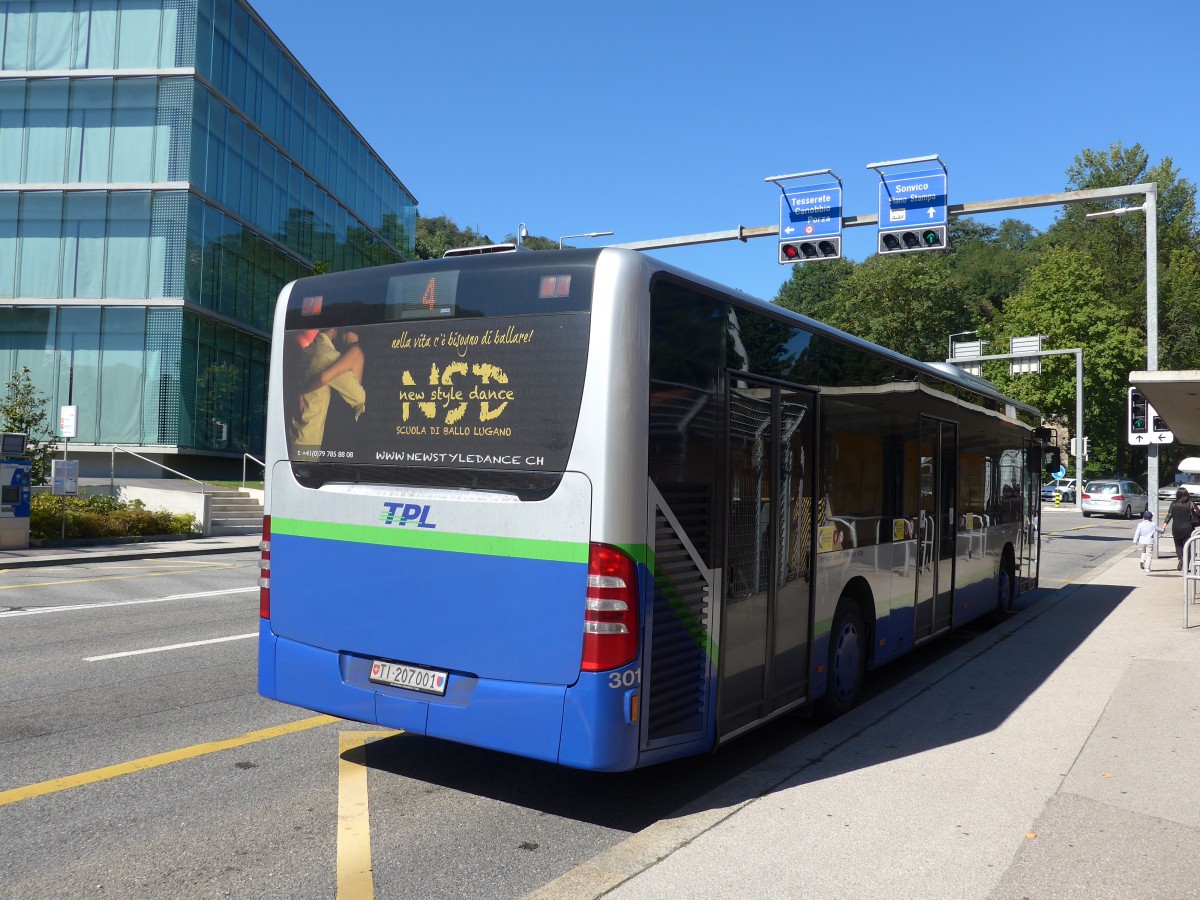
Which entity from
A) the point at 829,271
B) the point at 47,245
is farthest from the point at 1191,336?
the point at 47,245

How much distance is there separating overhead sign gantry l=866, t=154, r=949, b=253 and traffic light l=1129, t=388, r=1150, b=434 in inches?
282

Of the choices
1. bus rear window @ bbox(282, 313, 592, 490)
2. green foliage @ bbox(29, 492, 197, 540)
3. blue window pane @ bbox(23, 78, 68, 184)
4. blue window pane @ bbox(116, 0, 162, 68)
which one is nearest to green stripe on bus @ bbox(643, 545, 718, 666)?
bus rear window @ bbox(282, 313, 592, 490)

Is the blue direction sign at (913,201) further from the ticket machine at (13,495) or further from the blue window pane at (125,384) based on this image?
the blue window pane at (125,384)

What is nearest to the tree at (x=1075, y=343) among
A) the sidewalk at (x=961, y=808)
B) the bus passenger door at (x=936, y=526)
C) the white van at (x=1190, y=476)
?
the white van at (x=1190, y=476)

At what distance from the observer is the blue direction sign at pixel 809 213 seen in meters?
17.2

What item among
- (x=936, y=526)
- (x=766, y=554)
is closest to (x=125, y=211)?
(x=936, y=526)

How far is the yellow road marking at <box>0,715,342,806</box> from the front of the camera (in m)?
5.46

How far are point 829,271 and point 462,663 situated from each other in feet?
327

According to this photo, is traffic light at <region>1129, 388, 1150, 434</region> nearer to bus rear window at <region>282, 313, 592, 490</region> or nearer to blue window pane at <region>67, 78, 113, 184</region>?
bus rear window at <region>282, 313, 592, 490</region>

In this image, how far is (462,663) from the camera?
520 centimetres

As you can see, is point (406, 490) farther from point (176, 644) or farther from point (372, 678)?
point (176, 644)

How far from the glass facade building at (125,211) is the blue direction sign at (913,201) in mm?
27132

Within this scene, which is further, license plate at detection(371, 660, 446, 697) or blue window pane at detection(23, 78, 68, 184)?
blue window pane at detection(23, 78, 68, 184)

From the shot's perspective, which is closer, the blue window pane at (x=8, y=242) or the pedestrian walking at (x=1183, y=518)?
the pedestrian walking at (x=1183, y=518)
